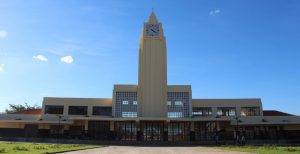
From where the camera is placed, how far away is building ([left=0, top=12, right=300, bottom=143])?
45.5 metres

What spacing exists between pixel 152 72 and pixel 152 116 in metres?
6.72

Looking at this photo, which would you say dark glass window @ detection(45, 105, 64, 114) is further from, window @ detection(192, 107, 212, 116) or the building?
window @ detection(192, 107, 212, 116)

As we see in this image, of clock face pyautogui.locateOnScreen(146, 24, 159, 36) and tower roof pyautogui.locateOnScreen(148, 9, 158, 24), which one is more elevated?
tower roof pyautogui.locateOnScreen(148, 9, 158, 24)

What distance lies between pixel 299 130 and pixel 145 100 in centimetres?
2276

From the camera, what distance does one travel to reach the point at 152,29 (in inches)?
2024

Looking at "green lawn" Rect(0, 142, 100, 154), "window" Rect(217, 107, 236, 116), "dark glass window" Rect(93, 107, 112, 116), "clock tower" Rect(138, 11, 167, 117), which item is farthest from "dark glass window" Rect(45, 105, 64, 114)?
"window" Rect(217, 107, 236, 116)

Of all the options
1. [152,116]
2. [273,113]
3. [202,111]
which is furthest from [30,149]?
[273,113]

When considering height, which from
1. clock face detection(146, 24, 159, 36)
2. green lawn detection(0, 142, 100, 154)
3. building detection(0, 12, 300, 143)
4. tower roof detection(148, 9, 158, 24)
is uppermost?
tower roof detection(148, 9, 158, 24)

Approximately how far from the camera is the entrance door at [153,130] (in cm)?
4516

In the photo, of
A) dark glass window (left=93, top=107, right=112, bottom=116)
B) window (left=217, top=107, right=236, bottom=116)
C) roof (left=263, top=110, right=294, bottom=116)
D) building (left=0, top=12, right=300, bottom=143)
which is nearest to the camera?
building (left=0, top=12, right=300, bottom=143)

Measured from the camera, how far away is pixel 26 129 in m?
48.2

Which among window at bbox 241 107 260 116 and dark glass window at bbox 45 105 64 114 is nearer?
dark glass window at bbox 45 105 64 114

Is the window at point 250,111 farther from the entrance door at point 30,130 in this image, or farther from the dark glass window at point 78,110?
the entrance door at point 30,130

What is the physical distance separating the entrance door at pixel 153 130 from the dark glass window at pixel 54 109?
13.1 m
